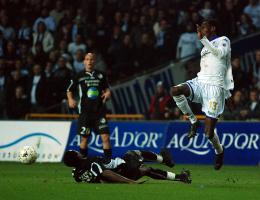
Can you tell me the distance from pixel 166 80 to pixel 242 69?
204cm

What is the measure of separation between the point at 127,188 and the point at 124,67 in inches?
465

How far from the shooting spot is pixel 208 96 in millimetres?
14961

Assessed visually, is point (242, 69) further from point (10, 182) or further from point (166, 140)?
point (10, 182)

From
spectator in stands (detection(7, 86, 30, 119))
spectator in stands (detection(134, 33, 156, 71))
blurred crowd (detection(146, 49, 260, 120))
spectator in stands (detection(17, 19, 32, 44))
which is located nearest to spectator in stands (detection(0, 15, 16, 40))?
spectator in stands (detection(17, 19, 32, 44))

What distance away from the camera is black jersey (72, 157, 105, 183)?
1298cm

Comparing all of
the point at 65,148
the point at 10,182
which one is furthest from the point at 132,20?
the point at 10,182

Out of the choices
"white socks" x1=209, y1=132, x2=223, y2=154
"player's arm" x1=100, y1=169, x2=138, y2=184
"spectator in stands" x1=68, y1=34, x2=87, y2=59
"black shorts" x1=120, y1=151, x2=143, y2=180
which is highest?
"spectator in stands" x1=68, y1=34, x2=87, y2=59

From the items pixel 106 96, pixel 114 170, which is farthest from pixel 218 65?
pixel 106 96

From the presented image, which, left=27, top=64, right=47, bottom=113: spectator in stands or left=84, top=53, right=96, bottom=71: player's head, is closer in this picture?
left=84, top=53, right=96, bottom=71: player's head

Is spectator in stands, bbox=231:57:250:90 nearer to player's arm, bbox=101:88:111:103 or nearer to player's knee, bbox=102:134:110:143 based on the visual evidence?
player's arm, bbox=101:88:111:103

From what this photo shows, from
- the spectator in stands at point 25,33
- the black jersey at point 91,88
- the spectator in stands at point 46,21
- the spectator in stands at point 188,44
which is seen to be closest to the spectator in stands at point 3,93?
the spectator in stands at point 25,33

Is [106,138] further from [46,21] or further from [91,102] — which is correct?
[46,21]

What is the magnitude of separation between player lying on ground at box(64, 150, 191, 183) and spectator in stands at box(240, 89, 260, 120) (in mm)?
7389

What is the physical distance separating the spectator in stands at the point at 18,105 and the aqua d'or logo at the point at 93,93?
539 centimetres
